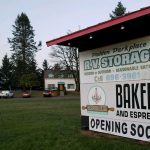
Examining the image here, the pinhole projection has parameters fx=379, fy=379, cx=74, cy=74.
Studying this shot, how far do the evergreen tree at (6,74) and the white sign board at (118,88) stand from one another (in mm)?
89457

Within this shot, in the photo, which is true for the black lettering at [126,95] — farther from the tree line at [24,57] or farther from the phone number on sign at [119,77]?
the tree line at [24,57]

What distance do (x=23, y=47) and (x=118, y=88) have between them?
82340 mm

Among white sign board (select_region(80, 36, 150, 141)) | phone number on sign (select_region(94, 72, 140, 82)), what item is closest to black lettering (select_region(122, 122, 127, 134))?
white sign board (select_region(80, 36, 150, 141))

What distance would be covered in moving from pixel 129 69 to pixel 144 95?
0.96m

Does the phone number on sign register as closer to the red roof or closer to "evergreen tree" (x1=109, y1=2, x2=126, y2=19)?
the red roof

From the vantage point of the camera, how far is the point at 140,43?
10.6m

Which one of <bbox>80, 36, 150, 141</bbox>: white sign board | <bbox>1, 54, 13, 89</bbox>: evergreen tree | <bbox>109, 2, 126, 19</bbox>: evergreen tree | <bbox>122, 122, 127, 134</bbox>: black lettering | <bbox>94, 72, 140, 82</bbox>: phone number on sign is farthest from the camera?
<bbox>1, 54, 13, 89</bbox>: evergreen tree

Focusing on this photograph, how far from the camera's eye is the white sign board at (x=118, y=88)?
1043cm

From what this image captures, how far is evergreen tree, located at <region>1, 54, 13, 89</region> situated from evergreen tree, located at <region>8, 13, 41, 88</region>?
9757 millimetres

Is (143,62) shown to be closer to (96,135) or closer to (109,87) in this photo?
(109,87)

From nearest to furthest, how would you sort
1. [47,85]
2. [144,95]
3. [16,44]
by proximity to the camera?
[144,95], [16,44], [47,85]

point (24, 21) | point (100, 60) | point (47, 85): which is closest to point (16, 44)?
point (24, 21)

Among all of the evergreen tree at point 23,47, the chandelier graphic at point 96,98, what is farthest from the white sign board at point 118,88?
the evergreen tree at point 23,47

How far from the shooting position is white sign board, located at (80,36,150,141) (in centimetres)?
1043
